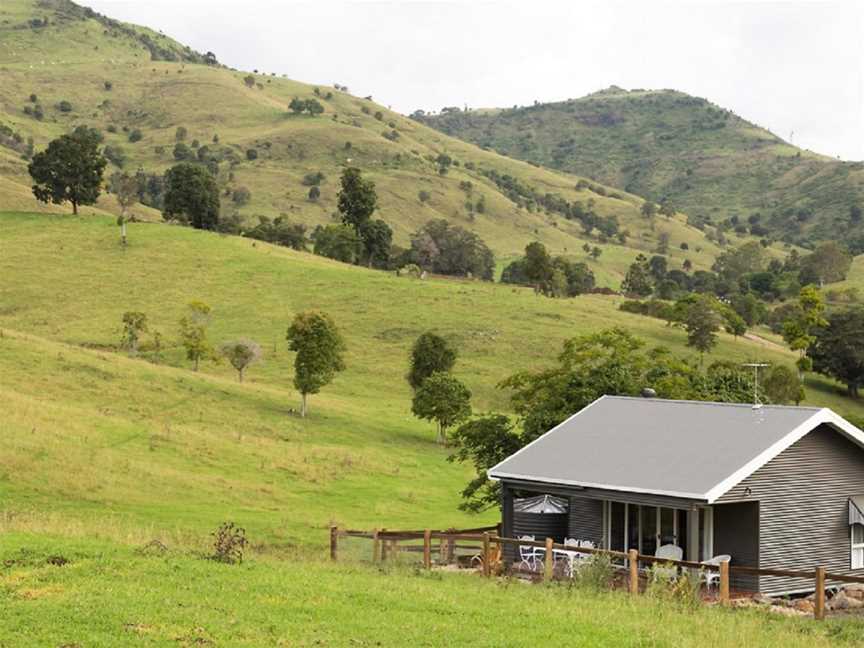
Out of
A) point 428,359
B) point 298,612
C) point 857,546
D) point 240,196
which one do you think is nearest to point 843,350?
point 428,359

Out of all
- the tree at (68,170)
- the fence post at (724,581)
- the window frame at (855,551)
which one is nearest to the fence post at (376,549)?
the fence post at (724,581)

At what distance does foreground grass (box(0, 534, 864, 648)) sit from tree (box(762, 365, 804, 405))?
49519 mm

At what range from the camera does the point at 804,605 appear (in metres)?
22.5

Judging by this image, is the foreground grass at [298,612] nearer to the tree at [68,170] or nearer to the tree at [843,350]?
the tree at [843,350]

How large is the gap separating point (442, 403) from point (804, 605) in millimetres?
34335

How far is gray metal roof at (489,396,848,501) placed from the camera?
24719 millimetres

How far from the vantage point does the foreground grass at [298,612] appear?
1498 centimetres

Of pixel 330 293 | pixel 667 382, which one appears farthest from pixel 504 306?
pixel 667 382

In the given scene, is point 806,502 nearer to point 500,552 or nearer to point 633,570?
point 633,570

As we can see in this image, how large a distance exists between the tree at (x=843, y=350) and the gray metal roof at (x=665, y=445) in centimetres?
5784

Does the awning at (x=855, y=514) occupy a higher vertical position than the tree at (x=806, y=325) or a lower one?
lower

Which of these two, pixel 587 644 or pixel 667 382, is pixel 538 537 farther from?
pixel 587 644

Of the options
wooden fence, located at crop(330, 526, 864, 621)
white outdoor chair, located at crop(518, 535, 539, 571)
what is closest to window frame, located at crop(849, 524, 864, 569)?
wooden fence, located at crop(330, 526, 864, 621)

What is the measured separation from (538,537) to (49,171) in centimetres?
8440
